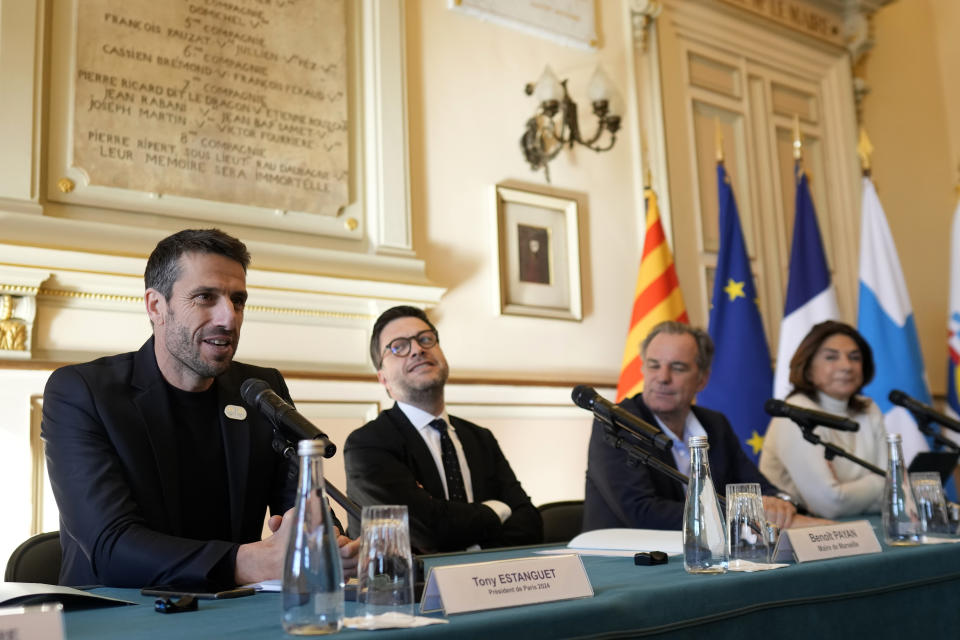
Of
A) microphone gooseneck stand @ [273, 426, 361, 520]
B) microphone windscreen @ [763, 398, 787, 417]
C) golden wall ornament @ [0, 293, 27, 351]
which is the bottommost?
microphone gooseneck stand @ [273, 426, 361, 520]

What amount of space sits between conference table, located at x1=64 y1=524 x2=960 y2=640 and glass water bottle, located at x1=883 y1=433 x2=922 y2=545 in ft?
0.50

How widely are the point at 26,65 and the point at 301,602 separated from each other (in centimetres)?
283

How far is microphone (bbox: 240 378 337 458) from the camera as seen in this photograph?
5.06 ft

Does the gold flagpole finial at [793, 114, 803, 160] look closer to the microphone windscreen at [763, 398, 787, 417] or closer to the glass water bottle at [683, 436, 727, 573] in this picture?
the microphone windscreen at [763, 398, 787, 417]

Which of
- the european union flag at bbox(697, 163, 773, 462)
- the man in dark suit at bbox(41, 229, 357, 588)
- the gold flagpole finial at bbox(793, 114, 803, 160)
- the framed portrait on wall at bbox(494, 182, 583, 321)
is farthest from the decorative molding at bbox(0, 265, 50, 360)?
the gold flagpole finial at bbox(793, 114, 803, 160)

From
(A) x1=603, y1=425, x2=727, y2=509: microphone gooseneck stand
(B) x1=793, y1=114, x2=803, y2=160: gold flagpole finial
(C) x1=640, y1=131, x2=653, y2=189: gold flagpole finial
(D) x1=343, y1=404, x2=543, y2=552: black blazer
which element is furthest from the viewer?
(B) x1=793, y1=114, x2=803, y2=160: gold flagpole finial

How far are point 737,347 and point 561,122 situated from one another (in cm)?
150

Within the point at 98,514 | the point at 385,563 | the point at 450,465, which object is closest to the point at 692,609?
the point at 385,563

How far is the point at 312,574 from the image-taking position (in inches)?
44.2

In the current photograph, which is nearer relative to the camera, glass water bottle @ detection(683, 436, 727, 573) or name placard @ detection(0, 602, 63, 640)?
name placard @ detection(0, 602, 63, 640)

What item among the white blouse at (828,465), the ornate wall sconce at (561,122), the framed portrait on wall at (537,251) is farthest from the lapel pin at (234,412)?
the ornate wall sconce at (561,122)

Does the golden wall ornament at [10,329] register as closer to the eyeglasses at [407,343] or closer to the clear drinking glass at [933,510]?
the eyeglasses at [407,343]

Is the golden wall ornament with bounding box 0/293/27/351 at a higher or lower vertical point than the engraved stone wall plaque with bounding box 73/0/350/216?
lower

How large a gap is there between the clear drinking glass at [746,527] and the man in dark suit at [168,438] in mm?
1003
